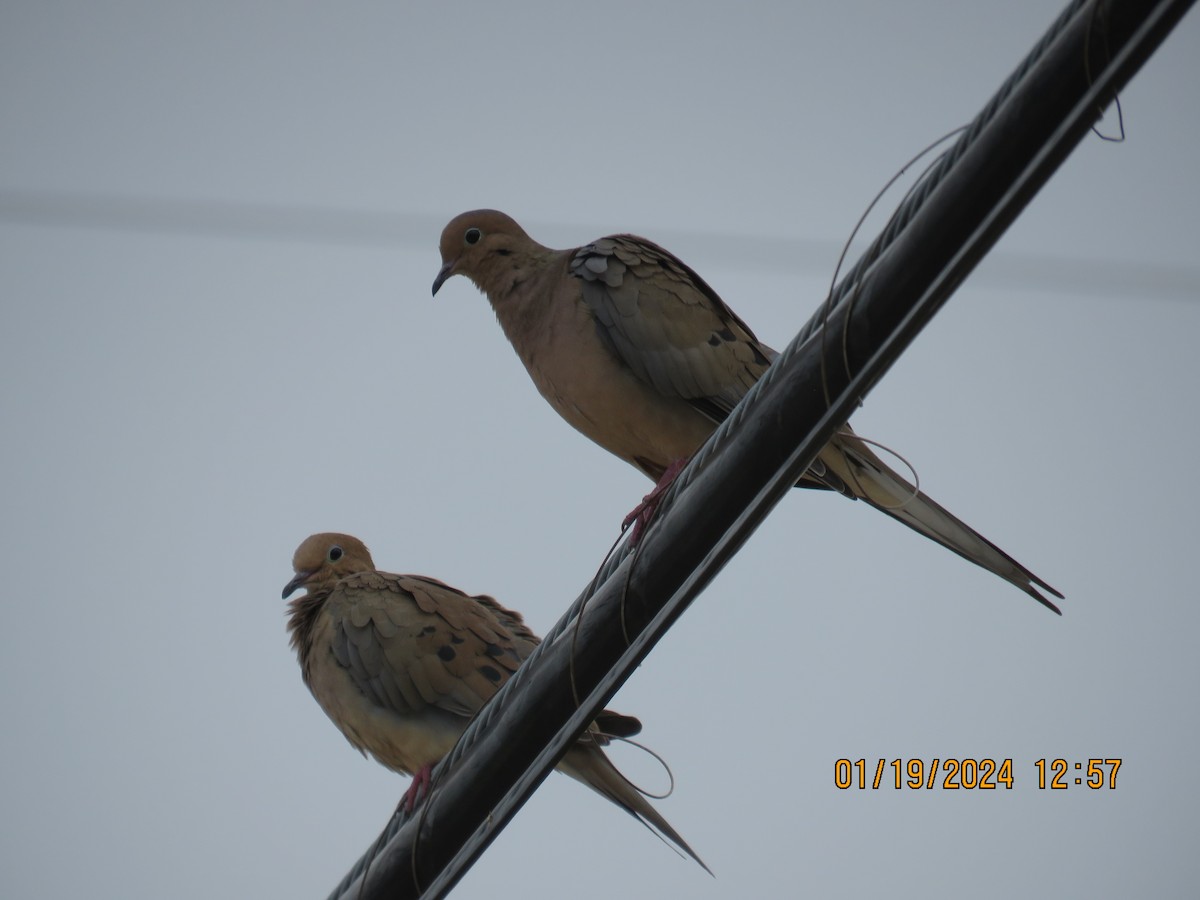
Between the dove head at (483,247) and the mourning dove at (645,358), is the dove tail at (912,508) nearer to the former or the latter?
the mourning dove at (645,358)

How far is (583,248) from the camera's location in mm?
4664

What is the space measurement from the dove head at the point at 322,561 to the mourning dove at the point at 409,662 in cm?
54

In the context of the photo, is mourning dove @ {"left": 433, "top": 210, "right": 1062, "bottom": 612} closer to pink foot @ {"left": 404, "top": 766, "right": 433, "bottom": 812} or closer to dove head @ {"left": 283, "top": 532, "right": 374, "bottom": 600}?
pink foot @ {"left": 404, "top": 766, "right": 433, "bottom": 812}

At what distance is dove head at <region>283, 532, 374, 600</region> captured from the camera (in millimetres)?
5785

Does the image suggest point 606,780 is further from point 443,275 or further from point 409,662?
point 443,275

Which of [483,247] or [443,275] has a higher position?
[483,247]

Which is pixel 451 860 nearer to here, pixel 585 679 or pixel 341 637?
pixel 585 679

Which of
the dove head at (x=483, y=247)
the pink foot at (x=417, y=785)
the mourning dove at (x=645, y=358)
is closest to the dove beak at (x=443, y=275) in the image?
the dove head at (x=483, y=247)

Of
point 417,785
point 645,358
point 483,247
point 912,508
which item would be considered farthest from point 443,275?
point 912,508

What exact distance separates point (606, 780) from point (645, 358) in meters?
1.32

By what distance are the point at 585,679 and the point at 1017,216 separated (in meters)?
1.19

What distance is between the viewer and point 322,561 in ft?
19.2

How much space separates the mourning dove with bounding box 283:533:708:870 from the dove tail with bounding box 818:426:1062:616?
119cm

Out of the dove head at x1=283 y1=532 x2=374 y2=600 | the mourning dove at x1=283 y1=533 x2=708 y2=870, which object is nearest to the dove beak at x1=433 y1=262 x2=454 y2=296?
the mourning dove at x1=283 y1=533 x2=708 y2=870
